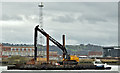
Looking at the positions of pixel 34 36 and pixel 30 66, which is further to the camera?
pixel 34 36

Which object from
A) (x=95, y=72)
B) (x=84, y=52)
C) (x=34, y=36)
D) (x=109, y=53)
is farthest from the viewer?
(x=84, y=52)

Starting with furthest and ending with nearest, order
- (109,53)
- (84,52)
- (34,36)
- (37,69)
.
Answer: (84,52)
(109,53)
(34,36)
(37,69)

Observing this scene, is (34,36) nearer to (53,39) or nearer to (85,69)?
(53,39)

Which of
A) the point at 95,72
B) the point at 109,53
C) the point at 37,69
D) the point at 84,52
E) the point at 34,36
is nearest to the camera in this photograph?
the point at 95,72

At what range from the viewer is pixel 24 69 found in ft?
133

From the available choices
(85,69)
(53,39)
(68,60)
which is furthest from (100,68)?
(53,39)

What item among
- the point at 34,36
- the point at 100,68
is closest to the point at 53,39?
the point at 34,36

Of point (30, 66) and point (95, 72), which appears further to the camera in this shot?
point (30, 66)

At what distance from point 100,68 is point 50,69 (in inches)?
330

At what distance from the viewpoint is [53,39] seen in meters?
46.9

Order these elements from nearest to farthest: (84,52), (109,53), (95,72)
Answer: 1. (95,72)
2. (109,53)
3. (84,52)

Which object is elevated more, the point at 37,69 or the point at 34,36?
the point at 34,36

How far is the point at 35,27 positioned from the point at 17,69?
8.38 m

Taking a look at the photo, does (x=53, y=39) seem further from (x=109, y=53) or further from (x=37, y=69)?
(x=109, y=53)
